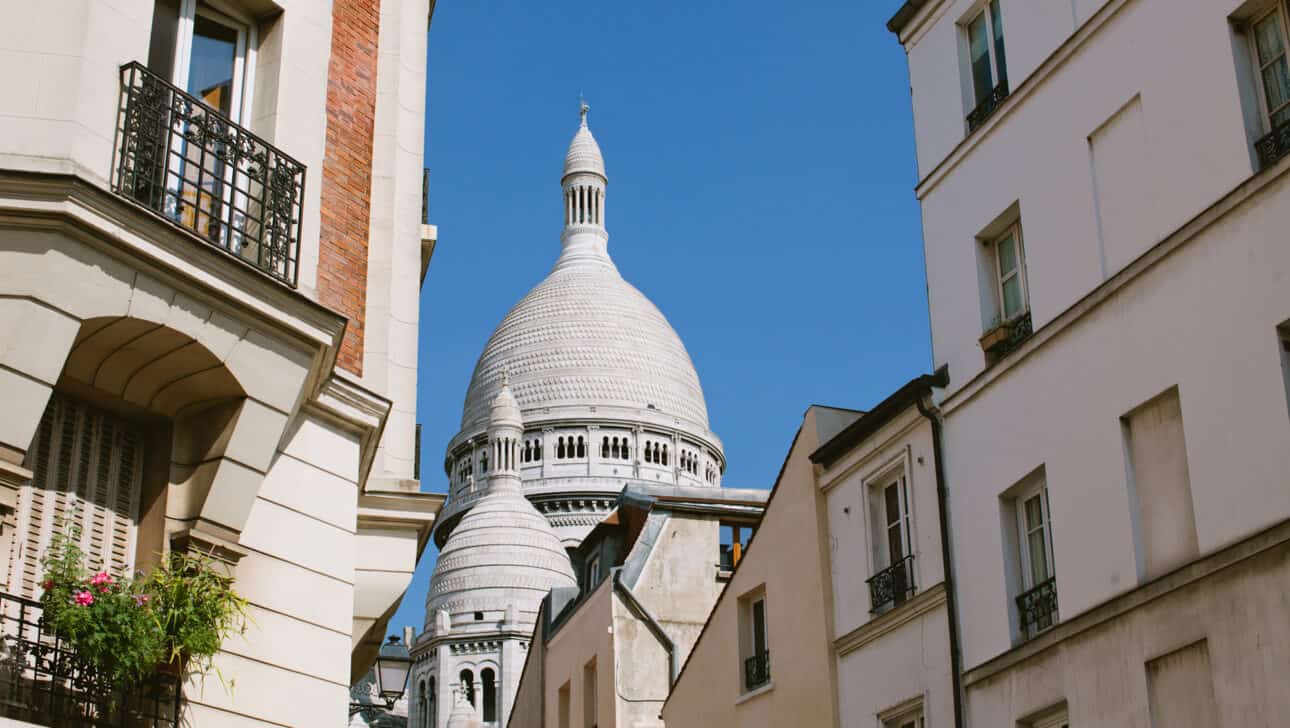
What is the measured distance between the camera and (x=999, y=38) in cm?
2014

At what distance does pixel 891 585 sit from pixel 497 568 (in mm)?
104667

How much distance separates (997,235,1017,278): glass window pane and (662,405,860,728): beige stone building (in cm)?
386

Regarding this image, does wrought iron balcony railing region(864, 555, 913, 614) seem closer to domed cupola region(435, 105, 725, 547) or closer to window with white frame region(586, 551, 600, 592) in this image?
A: window with white frame region(586, 551, 600, 592)

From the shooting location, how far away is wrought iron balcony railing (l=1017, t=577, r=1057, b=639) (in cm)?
1703

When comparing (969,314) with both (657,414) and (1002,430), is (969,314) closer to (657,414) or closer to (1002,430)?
(1002,430)

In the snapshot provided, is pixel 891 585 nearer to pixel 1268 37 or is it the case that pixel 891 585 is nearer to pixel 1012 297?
pixel 1012 297

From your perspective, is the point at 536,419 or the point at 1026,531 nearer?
the point at 1026,531

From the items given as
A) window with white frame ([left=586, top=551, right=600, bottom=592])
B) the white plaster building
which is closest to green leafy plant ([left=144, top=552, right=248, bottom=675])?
window with white frame ([left=586, top=551, right=600, bottom=592])

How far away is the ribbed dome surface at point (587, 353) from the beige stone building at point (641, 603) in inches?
4603

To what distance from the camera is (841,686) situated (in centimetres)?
2098

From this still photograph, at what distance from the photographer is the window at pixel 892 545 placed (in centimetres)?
1995

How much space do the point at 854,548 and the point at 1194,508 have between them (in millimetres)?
6734

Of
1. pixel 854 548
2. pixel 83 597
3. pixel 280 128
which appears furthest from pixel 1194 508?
pixel 83 597

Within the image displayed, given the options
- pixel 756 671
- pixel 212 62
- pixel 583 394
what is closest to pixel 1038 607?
pixel 756 671
